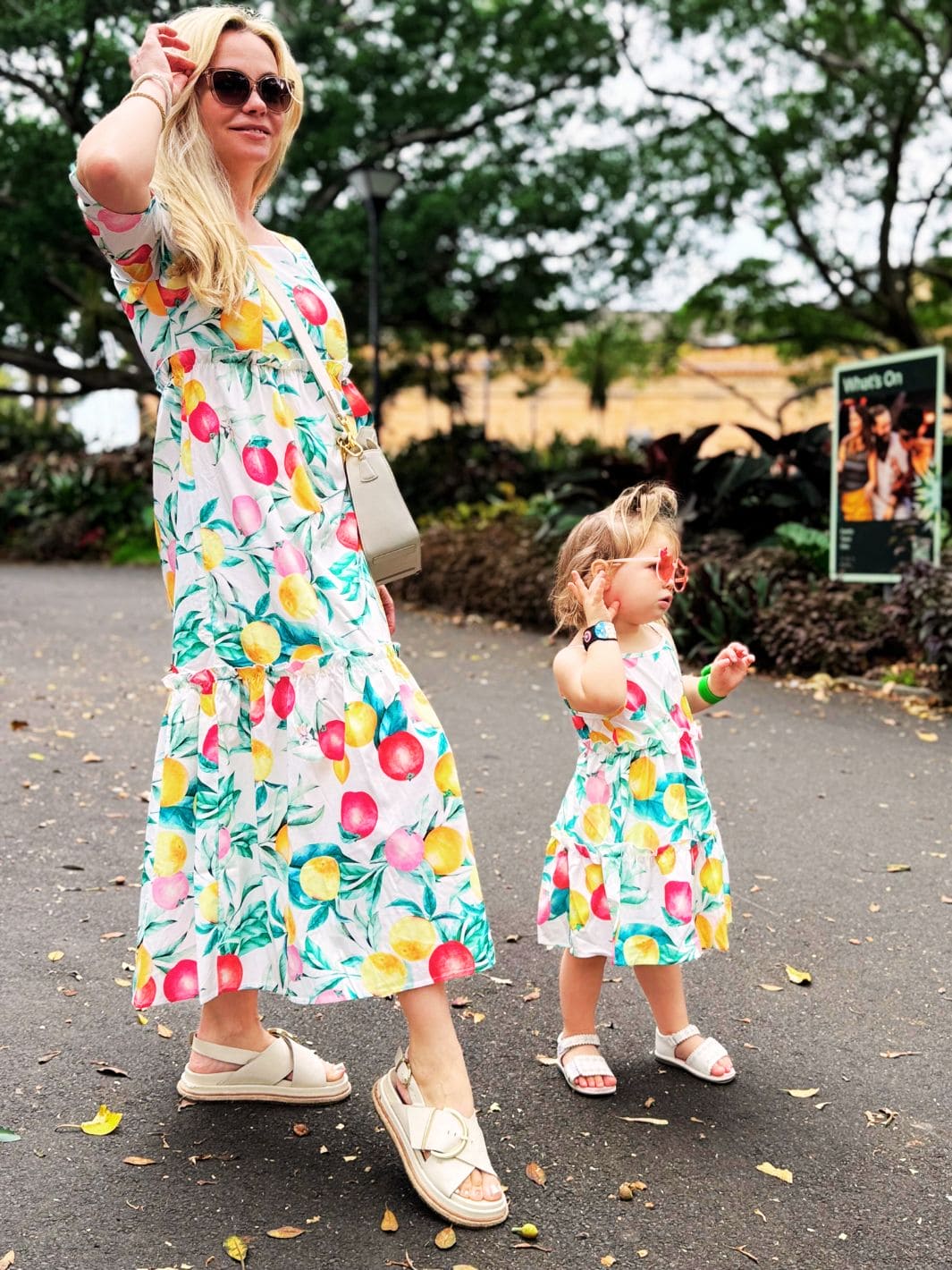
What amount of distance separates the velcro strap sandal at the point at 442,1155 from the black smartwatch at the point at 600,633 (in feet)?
3.16

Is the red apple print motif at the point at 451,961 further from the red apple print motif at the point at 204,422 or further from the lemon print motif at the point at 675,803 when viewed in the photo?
the red apple print motif at the point at 204,422

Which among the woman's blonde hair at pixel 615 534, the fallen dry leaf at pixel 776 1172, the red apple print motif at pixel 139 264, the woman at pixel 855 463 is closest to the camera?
the red apple print motif at pixel 139 264

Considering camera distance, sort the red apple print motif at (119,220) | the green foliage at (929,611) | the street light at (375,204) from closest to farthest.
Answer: the red apple print motif at (119,220), the green foliage at (929,611), the street light at (375,204)

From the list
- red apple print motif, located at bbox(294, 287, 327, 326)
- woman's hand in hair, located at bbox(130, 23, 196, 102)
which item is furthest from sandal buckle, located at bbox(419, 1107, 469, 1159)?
woman's hand in hair, located at bbox(130, 23, 196, 102)

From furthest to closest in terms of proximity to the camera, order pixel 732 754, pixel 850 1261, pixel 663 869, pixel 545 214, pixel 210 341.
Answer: pixel 545 214, pixel 732 754, pixel 663 869, pixel 210 341, pixel 850 1261

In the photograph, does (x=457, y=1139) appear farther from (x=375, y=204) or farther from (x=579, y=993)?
(x=375, y=204)

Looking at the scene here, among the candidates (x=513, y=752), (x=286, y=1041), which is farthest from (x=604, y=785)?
(x=513, y=752)

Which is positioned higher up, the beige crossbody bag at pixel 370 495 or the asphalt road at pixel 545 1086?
the beige crossbody bag at pixel 370 495

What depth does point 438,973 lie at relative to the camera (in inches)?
93.4

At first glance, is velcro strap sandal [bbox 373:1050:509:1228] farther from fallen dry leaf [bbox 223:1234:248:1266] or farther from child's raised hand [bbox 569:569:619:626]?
child's raised hand [bbox 569:569:619:626]

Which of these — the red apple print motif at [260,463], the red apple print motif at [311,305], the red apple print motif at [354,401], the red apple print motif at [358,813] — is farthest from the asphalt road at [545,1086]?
the red apple print motif at [311,305]

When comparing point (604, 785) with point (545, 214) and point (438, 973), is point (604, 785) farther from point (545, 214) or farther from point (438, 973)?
point (545, 214)

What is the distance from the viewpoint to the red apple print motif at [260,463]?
2445 millimetres

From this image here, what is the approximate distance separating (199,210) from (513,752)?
4404 mm
